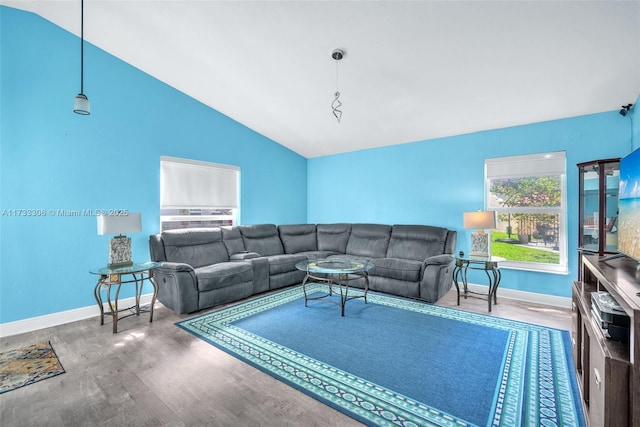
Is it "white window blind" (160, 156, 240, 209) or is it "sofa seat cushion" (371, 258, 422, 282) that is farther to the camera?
"white window blind" (160, 156, 240, 209)

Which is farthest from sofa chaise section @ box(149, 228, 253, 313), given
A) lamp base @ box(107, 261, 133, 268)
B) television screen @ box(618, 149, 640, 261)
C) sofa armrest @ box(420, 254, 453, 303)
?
television screen @ box(618, 149, 640, 261)

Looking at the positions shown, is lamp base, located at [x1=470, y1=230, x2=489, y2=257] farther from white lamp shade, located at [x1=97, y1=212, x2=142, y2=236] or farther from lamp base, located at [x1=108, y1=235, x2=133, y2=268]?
lamp base, located at [x1=108, y1=235, x2=133, y2=268]

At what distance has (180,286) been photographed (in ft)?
10.5

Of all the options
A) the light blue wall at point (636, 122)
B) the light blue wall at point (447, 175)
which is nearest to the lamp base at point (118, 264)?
the light blue wall at point (447, 175)

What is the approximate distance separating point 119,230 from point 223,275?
119cm

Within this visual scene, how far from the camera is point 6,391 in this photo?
76.8 inches

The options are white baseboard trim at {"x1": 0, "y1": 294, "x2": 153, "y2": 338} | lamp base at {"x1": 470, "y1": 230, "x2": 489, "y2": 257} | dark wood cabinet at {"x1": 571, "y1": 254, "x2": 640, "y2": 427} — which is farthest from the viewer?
lamp base at {"x1": 470, "y1": 230, "x2": 489, "y2": 257}

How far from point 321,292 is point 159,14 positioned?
377 cm

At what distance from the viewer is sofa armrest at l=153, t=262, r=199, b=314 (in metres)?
3.22

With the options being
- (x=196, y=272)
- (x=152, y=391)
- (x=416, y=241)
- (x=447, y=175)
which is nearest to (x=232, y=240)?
(x=196, y=272)

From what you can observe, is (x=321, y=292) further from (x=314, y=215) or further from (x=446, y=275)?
(x=314, y=215)

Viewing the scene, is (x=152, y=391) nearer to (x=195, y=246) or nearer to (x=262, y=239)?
(x=195, y=246)

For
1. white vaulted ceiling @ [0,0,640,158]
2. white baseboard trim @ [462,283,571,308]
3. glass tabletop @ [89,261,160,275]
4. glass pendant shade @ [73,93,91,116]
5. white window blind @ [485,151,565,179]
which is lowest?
white baseboard trim @ [462,283,571,308]

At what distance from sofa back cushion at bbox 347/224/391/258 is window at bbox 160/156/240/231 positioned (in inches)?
83.0
